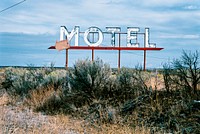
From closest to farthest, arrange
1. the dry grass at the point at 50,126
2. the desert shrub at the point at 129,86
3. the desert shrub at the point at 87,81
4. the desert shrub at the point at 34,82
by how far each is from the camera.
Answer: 1. the dry grass at the point at 50,126
2. the desert shrub at the point at 129,86
3. the desert shrub at the point at 87,81
4. the desert shrub at the point at 34,82

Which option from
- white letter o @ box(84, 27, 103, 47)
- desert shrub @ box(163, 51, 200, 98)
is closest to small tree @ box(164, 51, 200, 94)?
desert shrub @ box(163, 51, 200, 98)

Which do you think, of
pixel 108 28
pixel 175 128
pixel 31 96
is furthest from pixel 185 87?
pixel 108 28

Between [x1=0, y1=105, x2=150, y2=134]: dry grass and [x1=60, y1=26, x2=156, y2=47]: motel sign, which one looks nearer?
[x1=0, y1=105, x2=150, y2=134]: dry grass

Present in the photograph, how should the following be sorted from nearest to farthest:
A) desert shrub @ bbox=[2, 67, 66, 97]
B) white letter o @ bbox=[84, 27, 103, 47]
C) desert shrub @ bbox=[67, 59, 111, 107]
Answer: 1. desert shrub @ bbox=[67, 59, 111, 107]
2. desert shrub @ bbox=[2, 67, 66, 97]
3. white letter o @ bbox=[84, 27, 103, 47]

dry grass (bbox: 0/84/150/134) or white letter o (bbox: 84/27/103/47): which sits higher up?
white letter o (bbox: 84/27/103/47)

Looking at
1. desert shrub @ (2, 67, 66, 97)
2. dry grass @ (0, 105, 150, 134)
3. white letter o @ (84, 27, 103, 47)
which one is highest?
white letter o @ (84, 27, 103, 47)

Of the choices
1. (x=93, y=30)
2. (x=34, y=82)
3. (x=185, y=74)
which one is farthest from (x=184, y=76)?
(x=93, y=30)

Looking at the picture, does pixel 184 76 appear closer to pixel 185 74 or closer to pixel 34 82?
pixel 185 74

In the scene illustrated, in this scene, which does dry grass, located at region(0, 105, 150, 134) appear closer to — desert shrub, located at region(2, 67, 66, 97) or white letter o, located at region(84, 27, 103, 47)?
desert shrub, located at region(2, 67, 66, 97)

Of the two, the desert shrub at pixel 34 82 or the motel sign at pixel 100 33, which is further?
the motel sign at pixel 100 33

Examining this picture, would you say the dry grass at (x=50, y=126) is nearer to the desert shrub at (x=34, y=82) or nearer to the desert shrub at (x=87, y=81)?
the desert shrub at (x=87, y=81)

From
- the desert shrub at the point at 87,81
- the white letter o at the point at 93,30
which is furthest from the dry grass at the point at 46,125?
the white letter o at the point at 93,30

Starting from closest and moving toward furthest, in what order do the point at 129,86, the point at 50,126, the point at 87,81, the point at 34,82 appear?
the point at 50,126 < the point at 129,86 < the point at 87,81 < the point at 34,82

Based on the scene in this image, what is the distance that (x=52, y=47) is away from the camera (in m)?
44.5
